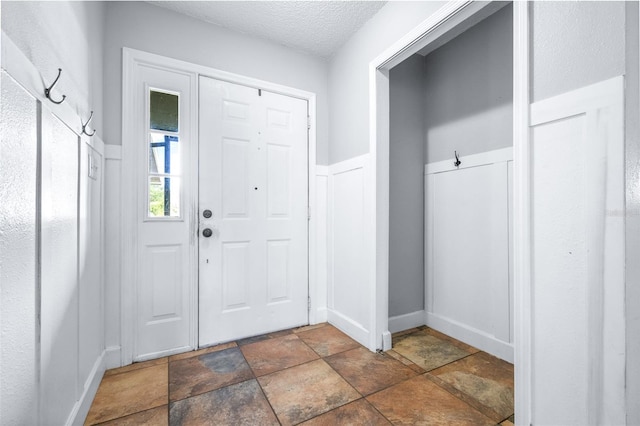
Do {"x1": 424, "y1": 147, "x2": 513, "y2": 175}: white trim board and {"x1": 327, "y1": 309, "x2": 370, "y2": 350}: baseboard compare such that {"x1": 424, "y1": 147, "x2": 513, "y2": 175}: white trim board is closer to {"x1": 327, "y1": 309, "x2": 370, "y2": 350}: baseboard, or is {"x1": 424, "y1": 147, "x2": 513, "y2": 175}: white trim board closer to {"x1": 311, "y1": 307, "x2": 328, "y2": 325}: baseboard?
{"x1": 327, "y1": 309, "x2": 370, "y2": 350}: baseboard

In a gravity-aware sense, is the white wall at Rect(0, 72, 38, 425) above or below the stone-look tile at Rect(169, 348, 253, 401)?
above

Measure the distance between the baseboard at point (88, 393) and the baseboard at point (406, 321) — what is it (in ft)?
6.80

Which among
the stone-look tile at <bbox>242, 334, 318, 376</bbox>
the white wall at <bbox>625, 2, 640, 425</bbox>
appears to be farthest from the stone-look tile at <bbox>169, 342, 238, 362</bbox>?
the white wall at <bbox>625, 2, 640, 425</bbox>

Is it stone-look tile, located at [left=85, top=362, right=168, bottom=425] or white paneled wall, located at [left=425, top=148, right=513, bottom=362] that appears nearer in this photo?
stone-look tile, located at [left=85, top=362, right=168, bottom=425]

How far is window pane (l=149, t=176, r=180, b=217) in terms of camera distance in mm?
2082

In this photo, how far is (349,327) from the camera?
2.43 metres

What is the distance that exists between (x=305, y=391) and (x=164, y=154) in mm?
1873

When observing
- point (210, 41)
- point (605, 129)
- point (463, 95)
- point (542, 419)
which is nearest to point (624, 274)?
point (605, 129)

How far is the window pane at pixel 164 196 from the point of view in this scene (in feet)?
6.83

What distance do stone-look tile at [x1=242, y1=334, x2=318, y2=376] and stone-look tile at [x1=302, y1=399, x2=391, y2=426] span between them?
0.53 meters

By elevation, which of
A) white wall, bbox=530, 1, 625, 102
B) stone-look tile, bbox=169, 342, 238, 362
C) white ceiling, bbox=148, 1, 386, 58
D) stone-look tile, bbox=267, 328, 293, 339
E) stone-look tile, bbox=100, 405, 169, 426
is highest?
white ceiling, bbox=148, 1, 386, 58

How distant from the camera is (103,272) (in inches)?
73.9

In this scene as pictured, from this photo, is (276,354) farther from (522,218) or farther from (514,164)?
(514,164)

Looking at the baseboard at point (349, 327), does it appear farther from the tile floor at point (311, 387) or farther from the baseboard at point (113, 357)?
the baseboard at point (113, 357)
